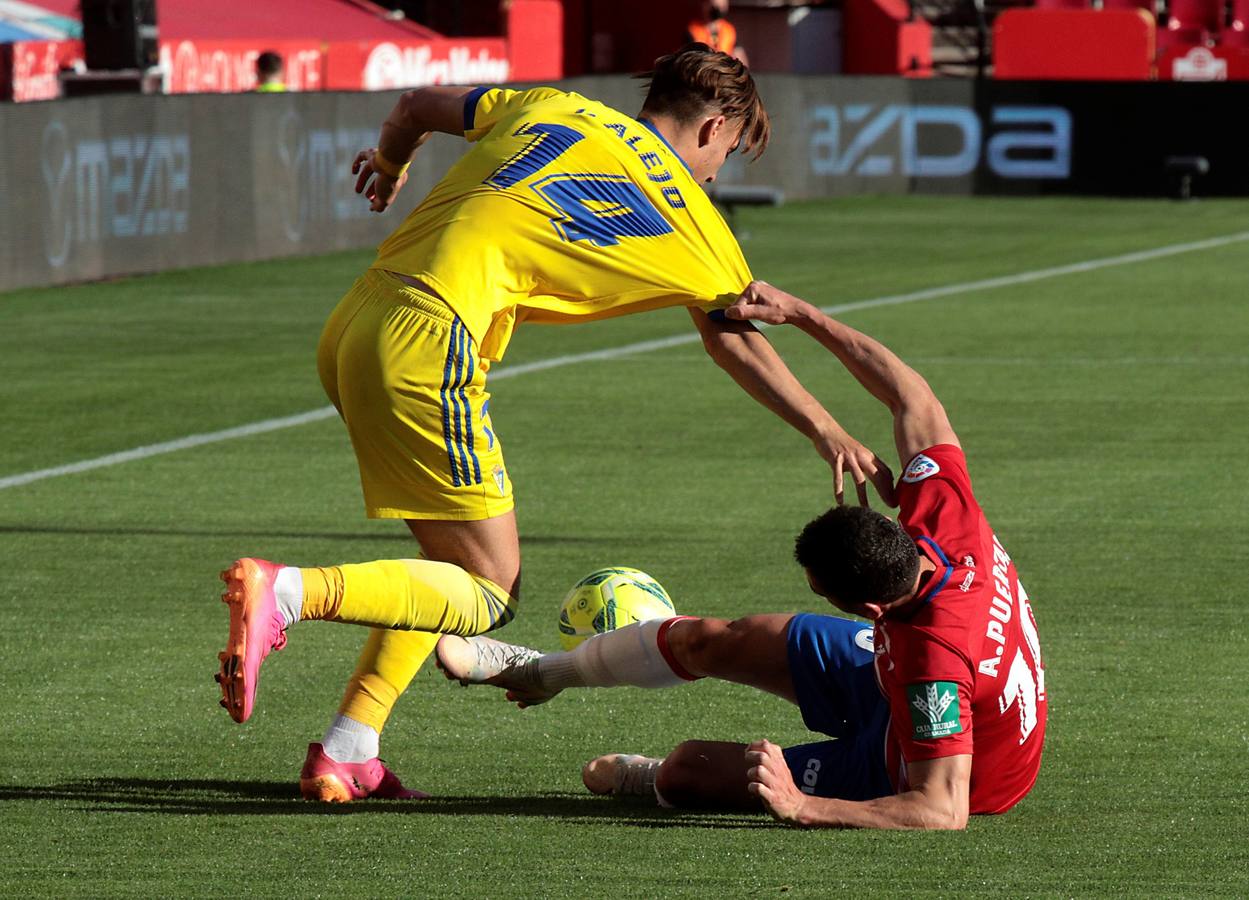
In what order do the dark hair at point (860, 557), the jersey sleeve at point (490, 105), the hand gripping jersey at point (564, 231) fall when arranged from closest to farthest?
1. the dark hair at point (860, 557)
2. the hand gripping jersey at point (564, 231)
3. the jersey sleeve at point (490, 105)

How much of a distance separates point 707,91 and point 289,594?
1.71m

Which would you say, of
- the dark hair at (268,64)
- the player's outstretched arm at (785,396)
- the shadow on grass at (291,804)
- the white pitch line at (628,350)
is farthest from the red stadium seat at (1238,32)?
the shadow on grass at (291,804)

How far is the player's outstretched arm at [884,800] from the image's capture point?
512 cm

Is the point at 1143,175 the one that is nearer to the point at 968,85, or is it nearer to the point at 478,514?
the point at 968,85

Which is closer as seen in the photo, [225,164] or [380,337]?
[380,337]

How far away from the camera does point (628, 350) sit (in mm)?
15781

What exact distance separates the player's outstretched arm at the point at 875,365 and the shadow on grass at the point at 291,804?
3.34 ft

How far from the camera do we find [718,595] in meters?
8.21

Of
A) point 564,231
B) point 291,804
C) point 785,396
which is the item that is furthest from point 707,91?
point 291,804

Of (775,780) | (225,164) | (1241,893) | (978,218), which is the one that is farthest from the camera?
(978,218)

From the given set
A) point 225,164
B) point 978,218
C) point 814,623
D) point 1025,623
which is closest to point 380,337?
point 814,623

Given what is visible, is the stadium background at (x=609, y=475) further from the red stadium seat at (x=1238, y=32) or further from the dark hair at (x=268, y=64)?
the red stadium seat at (x=1238, y=32)

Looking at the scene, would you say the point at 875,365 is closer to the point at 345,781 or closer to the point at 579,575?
the point at 345,781

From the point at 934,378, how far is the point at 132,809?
9316 millimetres
